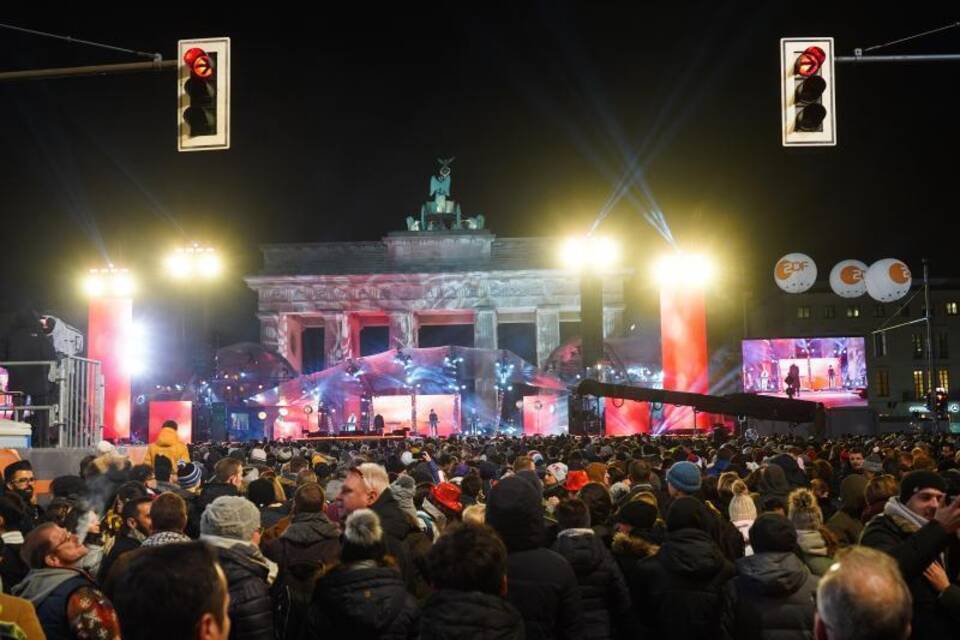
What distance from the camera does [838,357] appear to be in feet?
155

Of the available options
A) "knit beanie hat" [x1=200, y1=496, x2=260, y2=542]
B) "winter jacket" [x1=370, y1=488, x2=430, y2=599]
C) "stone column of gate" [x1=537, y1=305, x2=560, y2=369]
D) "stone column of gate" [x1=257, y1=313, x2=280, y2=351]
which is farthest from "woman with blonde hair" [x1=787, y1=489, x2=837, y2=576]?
"stone column of gate" [x1=257, y1=313, x2=280, y2=351]

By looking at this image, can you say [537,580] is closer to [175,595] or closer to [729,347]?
[175,595]

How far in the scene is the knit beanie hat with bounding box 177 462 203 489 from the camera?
31.3 ft

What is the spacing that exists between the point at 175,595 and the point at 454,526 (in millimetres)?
1647

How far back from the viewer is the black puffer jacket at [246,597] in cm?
491

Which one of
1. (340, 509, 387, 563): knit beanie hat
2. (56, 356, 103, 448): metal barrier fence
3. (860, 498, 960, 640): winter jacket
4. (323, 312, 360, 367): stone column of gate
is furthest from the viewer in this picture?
(323, 312, 360, 367): stone column of gate

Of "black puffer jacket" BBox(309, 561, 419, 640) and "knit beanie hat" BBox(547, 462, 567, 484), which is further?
"knit beanie hat" BBox(547, 462, 567, 484)

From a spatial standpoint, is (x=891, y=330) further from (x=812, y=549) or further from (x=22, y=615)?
(x=22, y=615)

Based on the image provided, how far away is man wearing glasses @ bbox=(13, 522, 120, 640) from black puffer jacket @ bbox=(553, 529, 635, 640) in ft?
8.10

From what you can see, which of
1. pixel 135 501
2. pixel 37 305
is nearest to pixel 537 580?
pixel 135 501

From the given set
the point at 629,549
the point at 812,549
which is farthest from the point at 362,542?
the point at 812,549

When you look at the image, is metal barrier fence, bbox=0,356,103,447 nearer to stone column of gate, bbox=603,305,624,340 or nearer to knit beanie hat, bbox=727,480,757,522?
knit beanie hat, bbox=727,480,757,522

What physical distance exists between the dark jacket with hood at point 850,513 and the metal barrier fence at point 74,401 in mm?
10862

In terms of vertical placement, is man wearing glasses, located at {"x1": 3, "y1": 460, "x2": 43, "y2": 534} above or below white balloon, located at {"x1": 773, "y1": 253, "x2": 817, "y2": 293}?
below
